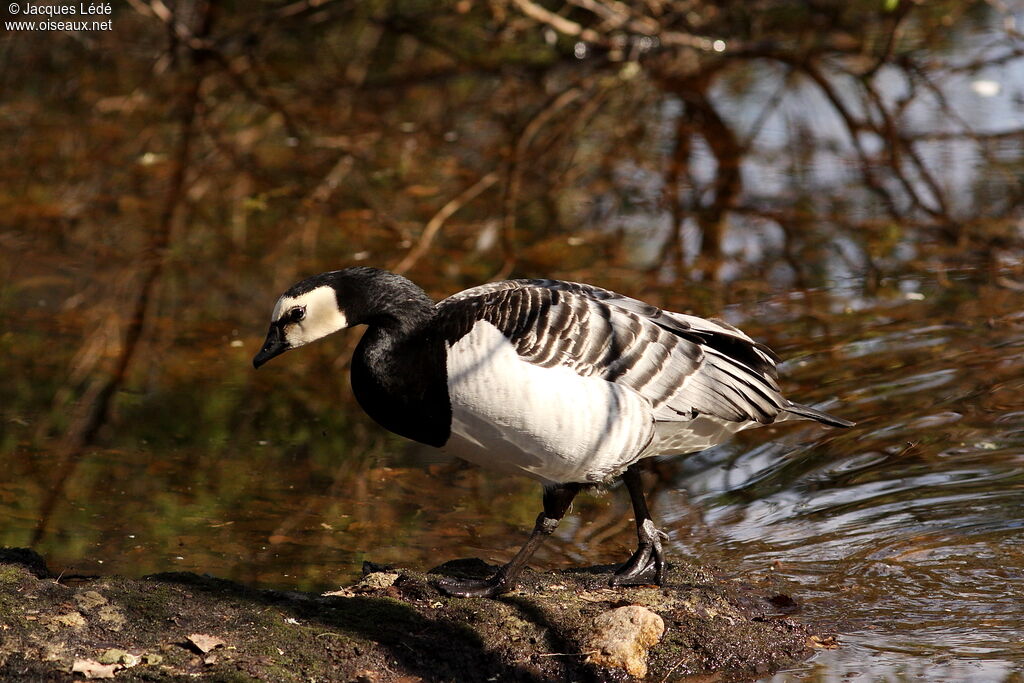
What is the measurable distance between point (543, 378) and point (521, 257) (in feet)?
14.0

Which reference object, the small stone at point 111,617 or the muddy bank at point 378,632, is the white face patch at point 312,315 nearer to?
the muddy bank at point 378,632

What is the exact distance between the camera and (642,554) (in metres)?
Answer: 4.79

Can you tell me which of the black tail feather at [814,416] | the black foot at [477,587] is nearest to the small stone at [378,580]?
the black foot at [477,587]

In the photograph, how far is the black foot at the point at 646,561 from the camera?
4734mm

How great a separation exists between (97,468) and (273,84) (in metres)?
7.69

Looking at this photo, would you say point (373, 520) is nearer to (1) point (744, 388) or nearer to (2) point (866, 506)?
(1) point (744, 388)

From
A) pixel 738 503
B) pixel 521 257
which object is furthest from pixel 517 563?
pixel 521 257

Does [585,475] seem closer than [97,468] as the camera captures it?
Yes

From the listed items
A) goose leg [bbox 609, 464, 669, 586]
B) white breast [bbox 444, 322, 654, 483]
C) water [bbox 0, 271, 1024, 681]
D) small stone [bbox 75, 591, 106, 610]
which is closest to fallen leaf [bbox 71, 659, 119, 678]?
small stone [bbox 75, 591, 106, 610]

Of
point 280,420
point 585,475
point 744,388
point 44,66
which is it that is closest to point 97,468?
point 280,420

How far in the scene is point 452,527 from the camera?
553cm

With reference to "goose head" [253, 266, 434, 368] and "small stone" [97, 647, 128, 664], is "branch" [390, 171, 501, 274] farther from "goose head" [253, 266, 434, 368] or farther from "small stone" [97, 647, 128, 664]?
"small stone" [97, 647, 128, 664]

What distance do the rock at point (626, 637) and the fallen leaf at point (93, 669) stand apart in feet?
5.37

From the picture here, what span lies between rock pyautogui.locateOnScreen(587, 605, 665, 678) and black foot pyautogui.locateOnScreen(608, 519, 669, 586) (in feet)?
1.26
